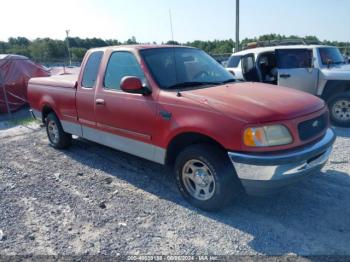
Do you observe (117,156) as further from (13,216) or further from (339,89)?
(339,89)

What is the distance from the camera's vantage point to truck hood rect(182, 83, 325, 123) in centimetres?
326

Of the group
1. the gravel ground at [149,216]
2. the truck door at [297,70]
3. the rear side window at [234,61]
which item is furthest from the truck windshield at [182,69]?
the rear side window at [234,61]

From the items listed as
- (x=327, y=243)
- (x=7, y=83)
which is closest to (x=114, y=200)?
(x=327, y=243)

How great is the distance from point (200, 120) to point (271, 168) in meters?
0.88

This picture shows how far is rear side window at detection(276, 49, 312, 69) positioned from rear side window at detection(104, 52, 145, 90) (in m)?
4.84

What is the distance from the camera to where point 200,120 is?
3.50m

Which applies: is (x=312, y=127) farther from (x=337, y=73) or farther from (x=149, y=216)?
(x=337, y=73)

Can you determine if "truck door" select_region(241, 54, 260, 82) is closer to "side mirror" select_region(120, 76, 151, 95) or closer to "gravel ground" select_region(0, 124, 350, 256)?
"gravel ground" select_region(0, 124, 350, 256)

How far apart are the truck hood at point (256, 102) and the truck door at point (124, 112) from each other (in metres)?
0.67

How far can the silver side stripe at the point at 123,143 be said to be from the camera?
13.7 feet

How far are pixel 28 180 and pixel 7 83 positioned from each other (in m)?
7.78

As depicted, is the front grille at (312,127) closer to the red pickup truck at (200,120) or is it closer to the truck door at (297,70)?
the red pickup truck at (200,120)

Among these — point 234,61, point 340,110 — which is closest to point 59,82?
point 234,61

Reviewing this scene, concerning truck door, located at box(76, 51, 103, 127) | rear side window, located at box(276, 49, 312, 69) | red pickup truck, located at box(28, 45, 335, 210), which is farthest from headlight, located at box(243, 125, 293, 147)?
rear side window, located at box(276, 49, 312, 69)
